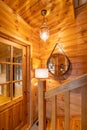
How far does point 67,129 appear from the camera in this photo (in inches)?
42.8

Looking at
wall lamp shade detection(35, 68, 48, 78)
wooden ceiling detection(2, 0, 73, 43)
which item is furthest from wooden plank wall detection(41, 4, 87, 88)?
wall lamp shade detection(35, 68, 48, 78)

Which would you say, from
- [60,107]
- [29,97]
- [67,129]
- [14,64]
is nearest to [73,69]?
[60,107]

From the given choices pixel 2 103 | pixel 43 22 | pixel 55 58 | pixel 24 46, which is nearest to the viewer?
pixel 2 103

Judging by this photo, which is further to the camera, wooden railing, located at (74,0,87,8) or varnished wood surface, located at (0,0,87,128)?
wooden railing, located at (74,0,87,8)

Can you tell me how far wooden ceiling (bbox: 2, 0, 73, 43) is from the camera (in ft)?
7.97

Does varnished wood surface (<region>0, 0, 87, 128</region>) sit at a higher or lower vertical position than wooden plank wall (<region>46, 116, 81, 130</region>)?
higher

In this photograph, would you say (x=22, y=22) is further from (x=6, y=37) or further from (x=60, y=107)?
(x=60, y=107)

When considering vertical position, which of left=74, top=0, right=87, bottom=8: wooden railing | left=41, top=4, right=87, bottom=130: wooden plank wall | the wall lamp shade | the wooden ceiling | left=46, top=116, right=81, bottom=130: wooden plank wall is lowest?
left=46, top=116, right=81, bottom=130: wooden plank wall

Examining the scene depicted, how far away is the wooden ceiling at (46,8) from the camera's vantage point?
2428 mm

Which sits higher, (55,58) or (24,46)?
(24,46)

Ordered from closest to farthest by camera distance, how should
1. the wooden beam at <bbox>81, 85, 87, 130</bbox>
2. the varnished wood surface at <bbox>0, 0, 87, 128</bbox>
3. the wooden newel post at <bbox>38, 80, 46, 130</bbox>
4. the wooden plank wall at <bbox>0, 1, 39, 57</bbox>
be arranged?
the wooden beam at <bbox>81, 85, 87, 130</bbox>
the wooden newel post at <bbox>38, 80, 46, 130</bbox>
the wooden plank wall at <bbox>0, 1, 39, 57</bbox>
the varnished wood surface at <bbox>0, 0, 87, 128</bbox>

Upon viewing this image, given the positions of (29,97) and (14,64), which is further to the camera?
(29,97)

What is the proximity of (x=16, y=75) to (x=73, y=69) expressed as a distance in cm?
139

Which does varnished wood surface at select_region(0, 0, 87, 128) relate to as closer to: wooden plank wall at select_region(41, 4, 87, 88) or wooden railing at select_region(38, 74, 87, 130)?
wooden plank wall at select_region(41, 4, 87, 88)
